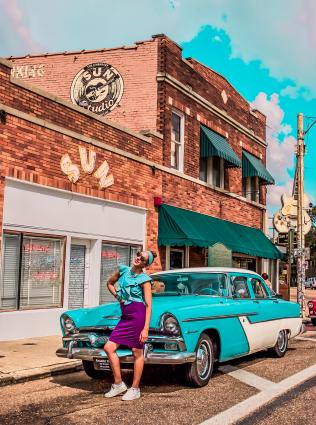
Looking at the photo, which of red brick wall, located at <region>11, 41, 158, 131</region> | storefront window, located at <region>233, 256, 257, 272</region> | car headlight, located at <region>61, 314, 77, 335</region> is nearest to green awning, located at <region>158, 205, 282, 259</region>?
storefront window, located at <region>233, 256, 257, 272</region>

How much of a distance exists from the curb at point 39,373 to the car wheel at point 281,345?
Result: 350cm

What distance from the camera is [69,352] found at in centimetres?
671

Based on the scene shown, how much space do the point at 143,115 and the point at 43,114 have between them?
5191 mm

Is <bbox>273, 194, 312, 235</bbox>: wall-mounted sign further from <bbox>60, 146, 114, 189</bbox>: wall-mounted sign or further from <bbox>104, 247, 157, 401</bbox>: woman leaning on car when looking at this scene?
<bbox>104, 247, 157, 401</bbox>: woman leaning on car

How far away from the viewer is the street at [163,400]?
5379 mm

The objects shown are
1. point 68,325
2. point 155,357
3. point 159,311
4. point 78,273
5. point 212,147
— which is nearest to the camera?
point 155,357

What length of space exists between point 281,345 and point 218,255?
744 cm

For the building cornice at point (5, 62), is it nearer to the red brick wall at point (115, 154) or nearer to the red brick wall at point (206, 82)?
the red brick wall at point (115, 154)

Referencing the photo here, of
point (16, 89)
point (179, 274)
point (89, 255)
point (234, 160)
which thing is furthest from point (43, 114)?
point (234, 160)

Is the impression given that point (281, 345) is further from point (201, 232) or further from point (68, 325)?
point (201, 232)

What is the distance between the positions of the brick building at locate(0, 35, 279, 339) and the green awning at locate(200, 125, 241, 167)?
0.16ft

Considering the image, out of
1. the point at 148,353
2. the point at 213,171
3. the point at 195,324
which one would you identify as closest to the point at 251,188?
the point at 213,171

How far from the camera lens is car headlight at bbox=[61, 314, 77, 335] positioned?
705 cm

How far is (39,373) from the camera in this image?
297 inches
